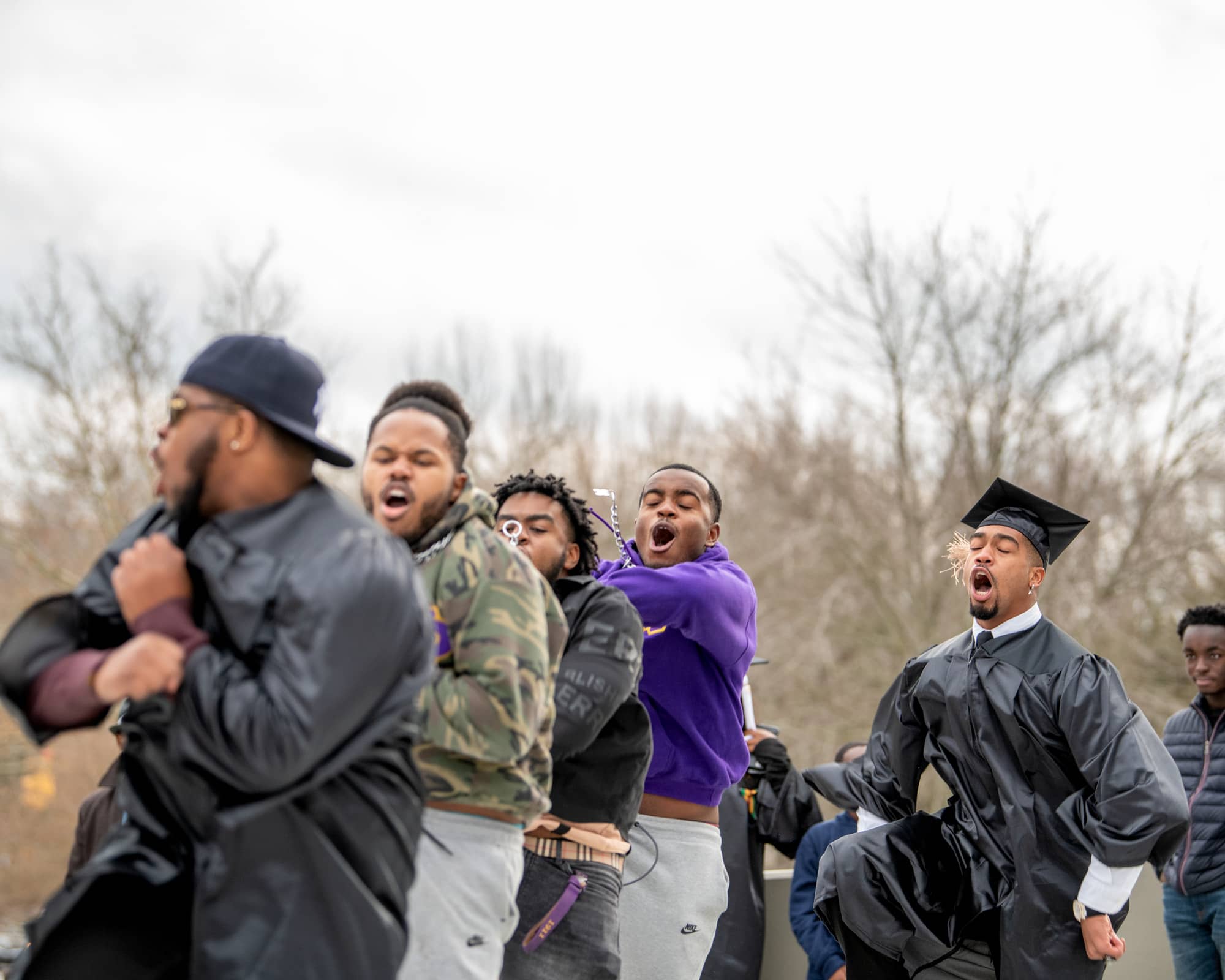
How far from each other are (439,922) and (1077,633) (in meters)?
13.2

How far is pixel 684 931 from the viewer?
4.27 metres

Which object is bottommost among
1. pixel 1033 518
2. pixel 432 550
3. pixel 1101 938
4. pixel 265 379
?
pixel 1101 938

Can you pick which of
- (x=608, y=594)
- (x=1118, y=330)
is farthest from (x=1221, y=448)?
(x=608, y=594)

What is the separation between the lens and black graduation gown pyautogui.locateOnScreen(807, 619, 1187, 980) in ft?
13.5

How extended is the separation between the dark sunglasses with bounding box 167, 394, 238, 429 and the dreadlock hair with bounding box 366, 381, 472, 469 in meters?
0.70

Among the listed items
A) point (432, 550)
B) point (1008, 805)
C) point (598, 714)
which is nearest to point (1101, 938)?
point (1008, 805)

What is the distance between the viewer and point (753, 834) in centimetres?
608

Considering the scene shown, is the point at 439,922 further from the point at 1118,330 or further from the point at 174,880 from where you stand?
the point at 1118,330

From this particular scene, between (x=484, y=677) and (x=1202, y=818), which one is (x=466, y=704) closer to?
(x=484, y=677)

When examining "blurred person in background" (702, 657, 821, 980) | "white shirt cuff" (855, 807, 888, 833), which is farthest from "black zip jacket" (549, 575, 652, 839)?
"blurred person in background" (702, 657, 821, 980)

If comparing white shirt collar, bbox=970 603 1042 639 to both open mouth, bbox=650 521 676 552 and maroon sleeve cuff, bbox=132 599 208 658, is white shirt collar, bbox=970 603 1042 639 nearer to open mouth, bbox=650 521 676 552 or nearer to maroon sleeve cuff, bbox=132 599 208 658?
open mouth, bbox=650 521 676 552

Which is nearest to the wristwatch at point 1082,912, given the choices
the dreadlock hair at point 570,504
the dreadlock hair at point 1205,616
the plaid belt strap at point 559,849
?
the plaid belt strap at point 559,849

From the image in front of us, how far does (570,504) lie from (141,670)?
2085 millimetres

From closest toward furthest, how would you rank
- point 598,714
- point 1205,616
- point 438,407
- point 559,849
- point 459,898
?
point 459,898
point 438,407
point 598,714
point 559,849
point 1205,616
